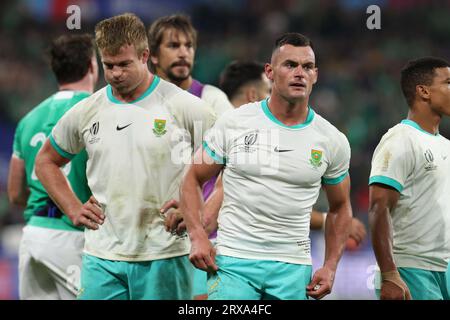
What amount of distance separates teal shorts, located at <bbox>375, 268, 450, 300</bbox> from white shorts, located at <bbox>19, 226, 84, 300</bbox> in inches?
94.1

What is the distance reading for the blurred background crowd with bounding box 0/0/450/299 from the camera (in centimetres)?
1500

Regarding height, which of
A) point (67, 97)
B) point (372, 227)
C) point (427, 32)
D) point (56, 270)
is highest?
point (427, 32)

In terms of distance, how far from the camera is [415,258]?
5.68 metres

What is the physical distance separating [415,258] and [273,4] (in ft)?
44.7

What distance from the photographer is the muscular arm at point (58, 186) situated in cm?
550

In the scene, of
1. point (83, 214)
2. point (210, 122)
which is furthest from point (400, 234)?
point (83, 214)

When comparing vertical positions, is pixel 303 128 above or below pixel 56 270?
above

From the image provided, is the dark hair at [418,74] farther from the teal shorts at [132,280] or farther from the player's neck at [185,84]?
the teal shorts at [132,280]

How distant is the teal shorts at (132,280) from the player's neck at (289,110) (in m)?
1.16

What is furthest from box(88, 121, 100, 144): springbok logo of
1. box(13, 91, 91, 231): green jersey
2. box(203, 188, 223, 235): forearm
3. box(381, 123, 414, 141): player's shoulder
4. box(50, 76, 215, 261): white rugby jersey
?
box(381, 123, 414, 141): player's shoulder

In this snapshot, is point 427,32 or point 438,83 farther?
point 427,32

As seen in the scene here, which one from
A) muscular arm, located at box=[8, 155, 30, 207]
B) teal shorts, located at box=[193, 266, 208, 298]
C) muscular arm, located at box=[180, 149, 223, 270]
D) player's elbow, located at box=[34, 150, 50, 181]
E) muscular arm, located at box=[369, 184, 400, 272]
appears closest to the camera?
muscular arm, located at box=[180, 149, 223, 270]

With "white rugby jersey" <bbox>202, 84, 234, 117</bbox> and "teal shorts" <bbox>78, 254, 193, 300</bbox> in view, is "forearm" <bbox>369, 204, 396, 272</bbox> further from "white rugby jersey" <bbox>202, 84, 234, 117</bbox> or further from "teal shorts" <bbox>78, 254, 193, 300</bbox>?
"white rugby jersey" <bbox>202, 84, 234, 117</bbox>
